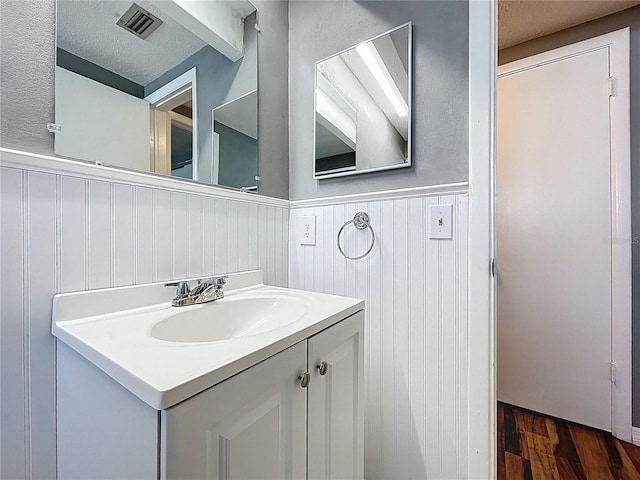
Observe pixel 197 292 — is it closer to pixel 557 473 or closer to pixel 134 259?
pixel 134 259

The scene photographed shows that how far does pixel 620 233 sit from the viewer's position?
1.44 metres

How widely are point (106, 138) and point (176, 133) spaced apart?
208 millimetres

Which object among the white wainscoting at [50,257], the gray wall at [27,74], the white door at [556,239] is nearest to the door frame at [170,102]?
the white wainscoting at [50,257]

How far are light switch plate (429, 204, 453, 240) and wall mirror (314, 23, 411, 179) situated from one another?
197mm

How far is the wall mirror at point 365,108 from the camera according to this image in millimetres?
1061

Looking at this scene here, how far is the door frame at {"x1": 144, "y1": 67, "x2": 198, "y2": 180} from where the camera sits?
893 mm

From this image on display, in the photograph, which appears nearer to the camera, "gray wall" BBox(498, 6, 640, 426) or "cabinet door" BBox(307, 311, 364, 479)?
"cabinet door" BBox(307, 311, 364, 479)

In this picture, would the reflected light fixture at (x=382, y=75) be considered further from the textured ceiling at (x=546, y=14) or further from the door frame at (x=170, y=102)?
the textured ceiling at (x=546, y=14)

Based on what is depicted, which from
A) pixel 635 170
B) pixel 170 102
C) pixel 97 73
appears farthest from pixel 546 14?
pixel 97 73

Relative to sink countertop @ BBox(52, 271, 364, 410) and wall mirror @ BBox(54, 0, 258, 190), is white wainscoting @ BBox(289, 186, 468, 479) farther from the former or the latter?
wall mirror @ BBox(54, 0, 258, 190)

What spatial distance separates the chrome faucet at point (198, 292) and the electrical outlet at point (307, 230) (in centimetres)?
45

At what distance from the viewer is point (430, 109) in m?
1.01

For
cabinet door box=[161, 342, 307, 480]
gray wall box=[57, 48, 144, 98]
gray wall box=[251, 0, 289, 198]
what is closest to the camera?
cabinet door box=[161, 342, 307, 480]

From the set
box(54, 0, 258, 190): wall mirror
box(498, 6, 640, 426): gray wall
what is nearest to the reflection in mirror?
box(54, 0, 258, 190): wall mirror
